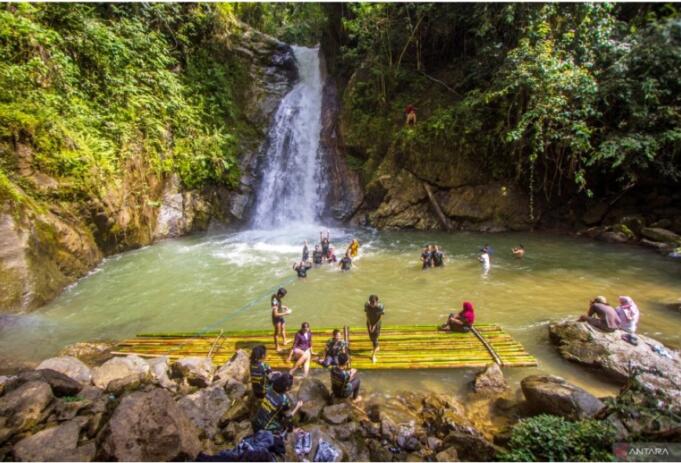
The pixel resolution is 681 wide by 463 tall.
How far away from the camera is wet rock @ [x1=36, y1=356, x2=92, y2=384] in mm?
6008

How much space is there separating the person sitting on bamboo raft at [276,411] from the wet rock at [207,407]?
889mm

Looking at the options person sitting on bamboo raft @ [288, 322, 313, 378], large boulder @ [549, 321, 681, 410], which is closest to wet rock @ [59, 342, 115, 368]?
person sitting on bamboo raft @ [288, 322, 313, 378]

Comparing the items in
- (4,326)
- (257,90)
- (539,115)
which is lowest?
(4,326)

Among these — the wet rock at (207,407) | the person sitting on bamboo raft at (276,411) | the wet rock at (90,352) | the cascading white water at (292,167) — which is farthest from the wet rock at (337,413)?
the cascading white water at (292,167)

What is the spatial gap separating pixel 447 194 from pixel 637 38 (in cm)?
972

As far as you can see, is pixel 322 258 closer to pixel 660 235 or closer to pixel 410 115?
pixel 410 115

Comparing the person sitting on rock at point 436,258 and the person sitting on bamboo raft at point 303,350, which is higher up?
the person sitting on rock at point 436,258

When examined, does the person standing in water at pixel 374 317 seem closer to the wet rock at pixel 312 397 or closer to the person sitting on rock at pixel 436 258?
the wet rock at pixel 312 397

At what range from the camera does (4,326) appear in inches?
327

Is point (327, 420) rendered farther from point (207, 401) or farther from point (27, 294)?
point (27, 294)

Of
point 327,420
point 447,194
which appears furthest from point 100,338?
point 447,194

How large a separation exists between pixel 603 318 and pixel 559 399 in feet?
11.5

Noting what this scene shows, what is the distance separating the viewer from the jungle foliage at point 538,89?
43.2 feet

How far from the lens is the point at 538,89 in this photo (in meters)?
14.4
